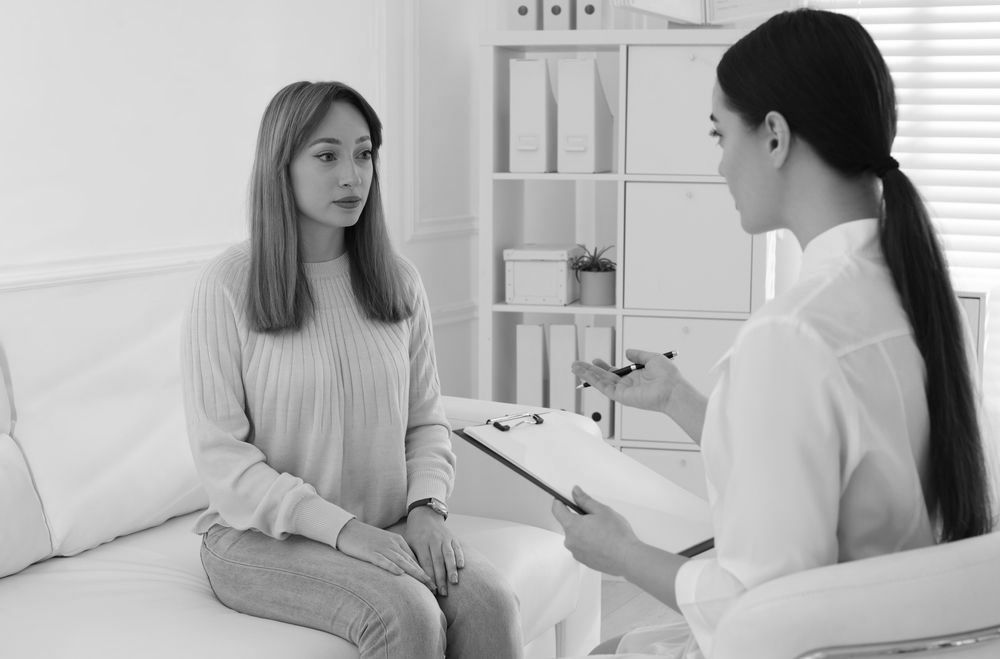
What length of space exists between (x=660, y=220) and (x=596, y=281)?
289mm

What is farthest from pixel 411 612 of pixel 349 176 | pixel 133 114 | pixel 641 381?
pixel 133 114

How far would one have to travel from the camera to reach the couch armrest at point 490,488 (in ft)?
7.72

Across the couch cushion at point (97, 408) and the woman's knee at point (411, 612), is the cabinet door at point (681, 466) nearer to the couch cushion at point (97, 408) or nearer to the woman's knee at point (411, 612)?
the couch cushion at point (97, 408)

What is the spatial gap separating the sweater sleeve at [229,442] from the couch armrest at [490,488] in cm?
60

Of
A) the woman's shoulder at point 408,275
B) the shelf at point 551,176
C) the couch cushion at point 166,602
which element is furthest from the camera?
the shelf at point 551,176

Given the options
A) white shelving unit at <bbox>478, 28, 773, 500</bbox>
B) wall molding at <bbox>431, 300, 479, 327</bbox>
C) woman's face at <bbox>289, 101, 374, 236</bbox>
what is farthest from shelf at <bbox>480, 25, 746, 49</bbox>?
woman's face at <bbox>289, 101, 374, 236</bbox>

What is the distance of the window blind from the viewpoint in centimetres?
337

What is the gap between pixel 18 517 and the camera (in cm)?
190

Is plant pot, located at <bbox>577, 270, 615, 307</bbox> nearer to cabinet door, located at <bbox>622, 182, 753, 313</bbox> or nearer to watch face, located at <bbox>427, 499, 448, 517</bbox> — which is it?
cabinet door, located at <bbox>622, 182, 753, 313</bbox>

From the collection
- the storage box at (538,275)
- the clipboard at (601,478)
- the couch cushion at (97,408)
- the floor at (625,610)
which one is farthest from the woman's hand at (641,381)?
the storage box at (538,275)

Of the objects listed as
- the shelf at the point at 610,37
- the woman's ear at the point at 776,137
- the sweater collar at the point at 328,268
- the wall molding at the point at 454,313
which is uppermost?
the shelf at the point at 610,37

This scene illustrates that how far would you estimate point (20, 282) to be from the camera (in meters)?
2.19

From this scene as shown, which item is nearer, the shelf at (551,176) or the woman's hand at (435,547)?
the woman's hand at (435,547)

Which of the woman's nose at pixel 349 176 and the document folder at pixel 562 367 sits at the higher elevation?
the woman's nose at pixel 349 176
